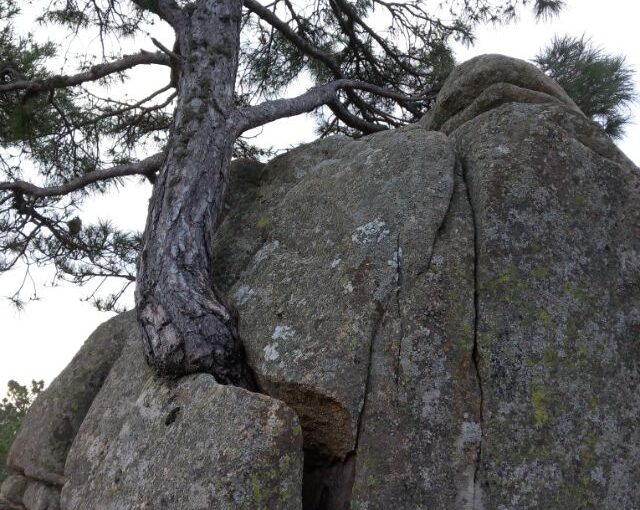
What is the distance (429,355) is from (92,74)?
11.6ft

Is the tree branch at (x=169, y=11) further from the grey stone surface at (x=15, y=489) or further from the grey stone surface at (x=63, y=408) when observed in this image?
the grey stone surface at (x=15, y=489)

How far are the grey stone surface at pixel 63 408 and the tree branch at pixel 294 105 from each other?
154 cm

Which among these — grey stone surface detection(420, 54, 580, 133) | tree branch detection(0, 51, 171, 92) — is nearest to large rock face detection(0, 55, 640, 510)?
grey stone surface detection(420, 54, 580, 133)

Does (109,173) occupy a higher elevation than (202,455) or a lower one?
higher

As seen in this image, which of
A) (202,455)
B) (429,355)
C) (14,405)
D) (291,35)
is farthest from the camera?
(14,405)

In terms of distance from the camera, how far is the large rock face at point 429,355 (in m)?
2.89

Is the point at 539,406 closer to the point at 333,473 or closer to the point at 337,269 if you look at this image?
the point at 333,473

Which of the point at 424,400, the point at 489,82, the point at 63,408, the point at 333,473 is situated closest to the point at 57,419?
the point at 63,408

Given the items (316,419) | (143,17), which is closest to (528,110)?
(316,419)

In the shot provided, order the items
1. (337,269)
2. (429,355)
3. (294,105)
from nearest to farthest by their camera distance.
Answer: (429,355), (337,269), (294,105)

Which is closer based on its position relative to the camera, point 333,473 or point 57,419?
point 333,473

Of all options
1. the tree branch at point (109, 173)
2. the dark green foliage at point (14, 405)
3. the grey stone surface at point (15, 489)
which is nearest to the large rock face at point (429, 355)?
the grey stone surface at point (15, 489)

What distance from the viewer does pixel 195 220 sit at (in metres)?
3.94

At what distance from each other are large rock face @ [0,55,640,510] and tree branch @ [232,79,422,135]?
93 centimetres
